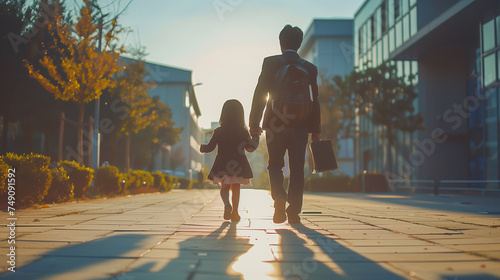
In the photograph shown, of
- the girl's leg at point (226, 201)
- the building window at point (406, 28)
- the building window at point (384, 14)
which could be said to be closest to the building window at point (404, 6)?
the building window at point (406, 28)

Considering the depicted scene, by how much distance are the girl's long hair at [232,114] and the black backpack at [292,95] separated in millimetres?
1347

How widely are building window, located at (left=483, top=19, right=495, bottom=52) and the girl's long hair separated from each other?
17.2m

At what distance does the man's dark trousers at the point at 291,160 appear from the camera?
5.37 metres

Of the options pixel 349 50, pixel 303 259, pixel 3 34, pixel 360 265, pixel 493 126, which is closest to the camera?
pixel 360 265

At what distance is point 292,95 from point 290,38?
0.82 meters

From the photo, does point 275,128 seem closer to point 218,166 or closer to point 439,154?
point 218,166

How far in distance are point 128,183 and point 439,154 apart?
53.6 feet

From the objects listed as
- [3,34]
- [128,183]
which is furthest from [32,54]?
[128,183]

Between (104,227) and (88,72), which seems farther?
(88,72)

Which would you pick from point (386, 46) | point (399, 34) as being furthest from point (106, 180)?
point (386, 46)

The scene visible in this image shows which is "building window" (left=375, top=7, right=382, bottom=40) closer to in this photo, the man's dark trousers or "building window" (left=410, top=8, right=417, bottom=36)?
"building window" (left=410, top=8, right=417, bottom=36)

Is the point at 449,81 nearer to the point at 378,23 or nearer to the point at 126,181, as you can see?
the point at 378,23

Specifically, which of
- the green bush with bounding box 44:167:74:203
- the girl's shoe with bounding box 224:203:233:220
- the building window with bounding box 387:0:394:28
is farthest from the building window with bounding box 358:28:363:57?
the girl's shoe with bounding box 224:203:233:220

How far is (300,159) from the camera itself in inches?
213
